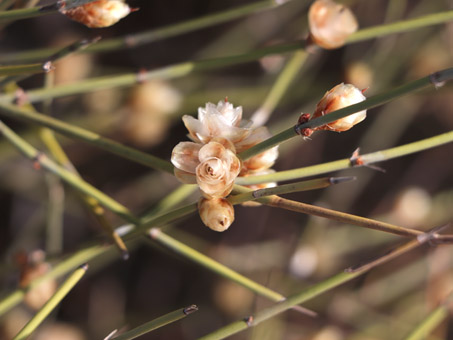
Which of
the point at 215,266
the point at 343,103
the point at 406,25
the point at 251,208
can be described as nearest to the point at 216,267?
the point at 215,266

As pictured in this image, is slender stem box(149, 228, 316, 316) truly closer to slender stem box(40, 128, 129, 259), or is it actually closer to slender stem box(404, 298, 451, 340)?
slender stem box(40, 128, 129, 259)

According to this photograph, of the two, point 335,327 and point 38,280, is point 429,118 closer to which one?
point 335,327

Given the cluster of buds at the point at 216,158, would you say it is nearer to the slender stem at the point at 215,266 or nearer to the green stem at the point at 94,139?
the green stem at the point at 94,139

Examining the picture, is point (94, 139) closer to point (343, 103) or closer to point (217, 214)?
point (217, 214)

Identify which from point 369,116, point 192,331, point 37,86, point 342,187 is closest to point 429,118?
point 369,116

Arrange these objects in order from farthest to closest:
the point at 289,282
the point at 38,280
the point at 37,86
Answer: the point at 37,86
the point at 289,282
the point at 38,280

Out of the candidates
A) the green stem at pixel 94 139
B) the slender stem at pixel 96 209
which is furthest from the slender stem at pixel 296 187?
the slender stem at pixel 96 209
